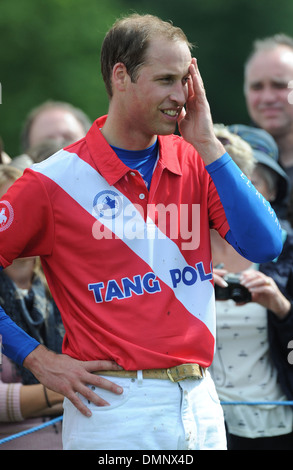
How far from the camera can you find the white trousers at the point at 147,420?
2850mm

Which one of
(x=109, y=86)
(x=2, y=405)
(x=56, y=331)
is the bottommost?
(x=2, y=405)

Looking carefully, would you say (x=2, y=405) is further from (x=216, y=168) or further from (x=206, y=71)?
(x=206, y=71)

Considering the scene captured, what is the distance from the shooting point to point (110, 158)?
2.97 metres

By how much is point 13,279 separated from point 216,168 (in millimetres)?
1332

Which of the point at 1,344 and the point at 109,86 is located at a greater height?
the point at 109,86

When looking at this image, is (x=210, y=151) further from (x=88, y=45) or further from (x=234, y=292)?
(x=88, y=45)

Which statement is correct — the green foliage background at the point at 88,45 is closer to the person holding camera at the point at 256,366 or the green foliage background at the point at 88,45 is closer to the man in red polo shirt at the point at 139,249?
the person holding camera at the point at 256,366

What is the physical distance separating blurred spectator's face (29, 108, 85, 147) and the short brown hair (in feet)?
8.76

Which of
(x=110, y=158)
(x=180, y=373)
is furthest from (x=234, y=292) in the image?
(x=110, y=158)

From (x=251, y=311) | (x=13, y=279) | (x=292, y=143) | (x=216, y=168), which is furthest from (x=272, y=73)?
(x=216, y=168)

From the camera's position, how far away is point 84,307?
115 inches

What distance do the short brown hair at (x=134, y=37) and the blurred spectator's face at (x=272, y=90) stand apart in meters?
2.40

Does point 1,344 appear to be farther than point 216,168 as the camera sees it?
Yes

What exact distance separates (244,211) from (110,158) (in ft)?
1.56
